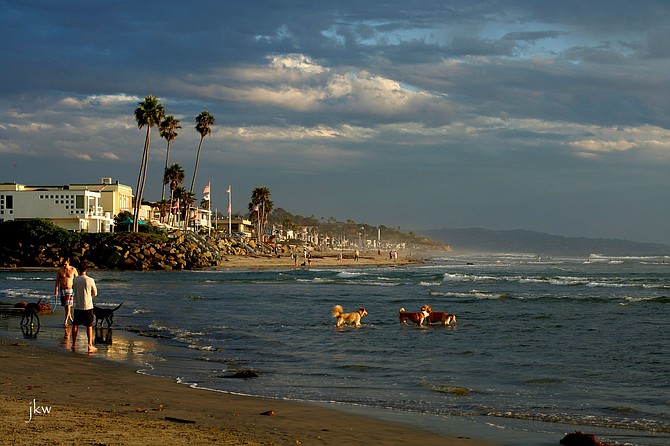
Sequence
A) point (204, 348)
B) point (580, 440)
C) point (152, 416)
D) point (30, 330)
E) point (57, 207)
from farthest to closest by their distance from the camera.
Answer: point (57, 207) < point (30, 330) < point (204, 348) < point (152, 416) < point (580, 440)

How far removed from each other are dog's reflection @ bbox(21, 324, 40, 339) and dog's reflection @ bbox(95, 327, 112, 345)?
4.41 ft

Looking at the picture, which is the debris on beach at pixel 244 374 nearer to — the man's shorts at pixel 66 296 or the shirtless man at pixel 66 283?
the shirtless man at pixel 66 283

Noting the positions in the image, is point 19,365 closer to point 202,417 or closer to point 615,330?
point 202,417

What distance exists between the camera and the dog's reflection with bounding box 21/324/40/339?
56.2 feet

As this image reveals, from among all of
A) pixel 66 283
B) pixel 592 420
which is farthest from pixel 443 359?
pixel 66 283

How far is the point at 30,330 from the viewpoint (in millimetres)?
18141

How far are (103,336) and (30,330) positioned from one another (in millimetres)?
1791

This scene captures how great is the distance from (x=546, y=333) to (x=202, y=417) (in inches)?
535

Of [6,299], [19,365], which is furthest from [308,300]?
[19,365]

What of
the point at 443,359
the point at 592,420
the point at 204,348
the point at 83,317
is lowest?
the point at 204,348

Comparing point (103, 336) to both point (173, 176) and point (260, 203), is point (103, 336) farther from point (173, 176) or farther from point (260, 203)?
point (260, 203)

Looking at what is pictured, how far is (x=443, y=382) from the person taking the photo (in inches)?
502

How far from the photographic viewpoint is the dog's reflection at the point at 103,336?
1699cm

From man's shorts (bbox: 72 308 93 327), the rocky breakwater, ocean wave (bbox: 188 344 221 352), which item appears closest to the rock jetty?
the rocky breakwater
